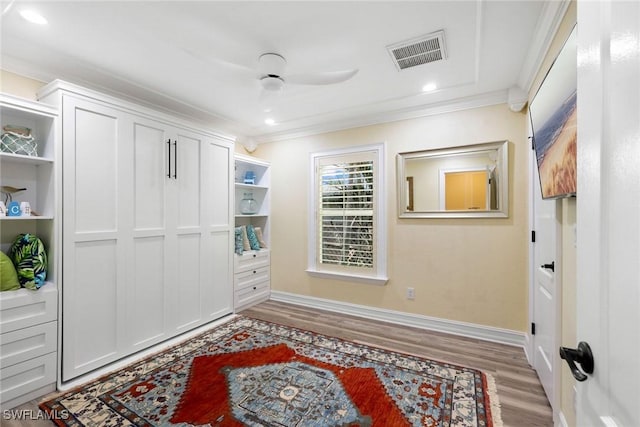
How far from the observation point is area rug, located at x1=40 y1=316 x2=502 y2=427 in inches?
69.9

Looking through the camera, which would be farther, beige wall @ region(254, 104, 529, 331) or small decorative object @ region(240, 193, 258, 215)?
small decorative object @ region(240, 193, 258, 215)

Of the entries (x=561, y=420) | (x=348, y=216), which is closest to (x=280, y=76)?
(x=348, y=216)

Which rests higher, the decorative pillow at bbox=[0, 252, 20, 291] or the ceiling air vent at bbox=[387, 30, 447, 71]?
the ceiling air vent at bbox=[387, 30, 447, 71]

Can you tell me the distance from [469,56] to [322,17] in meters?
1.27

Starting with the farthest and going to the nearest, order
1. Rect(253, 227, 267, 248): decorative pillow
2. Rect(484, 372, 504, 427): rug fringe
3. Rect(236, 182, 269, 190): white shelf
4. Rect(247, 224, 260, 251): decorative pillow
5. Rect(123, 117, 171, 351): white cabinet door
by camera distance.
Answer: Rect(253, 227, 267, 248): decorative pillow
Rect(247, 224, 260, 251): decorative pillow
Rect(236, 182, 269, 190): white shelf
Rect(123, 117, 171, 351): white cabinet door
Rect(484, 372, 504, 427): rug fringe

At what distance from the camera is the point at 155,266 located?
2.72 meters

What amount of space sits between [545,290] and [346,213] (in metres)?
2.20

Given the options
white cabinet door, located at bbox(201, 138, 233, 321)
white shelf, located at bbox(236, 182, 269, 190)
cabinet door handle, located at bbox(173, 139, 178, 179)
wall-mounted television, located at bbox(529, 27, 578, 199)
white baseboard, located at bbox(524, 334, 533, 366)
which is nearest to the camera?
wall-mounted television, located at bbox(529, 27, 578, 199)

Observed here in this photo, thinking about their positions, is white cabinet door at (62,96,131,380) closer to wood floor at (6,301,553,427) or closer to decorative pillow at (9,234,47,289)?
decorative pillow at (9,234,47,289)

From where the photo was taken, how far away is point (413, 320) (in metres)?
3.30

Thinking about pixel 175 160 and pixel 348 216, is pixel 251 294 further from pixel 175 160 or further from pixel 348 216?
pixel 175 160

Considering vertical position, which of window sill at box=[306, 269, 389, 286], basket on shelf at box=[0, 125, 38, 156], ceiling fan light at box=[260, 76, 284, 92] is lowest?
window sill at box=[306, 269, 389, 286]

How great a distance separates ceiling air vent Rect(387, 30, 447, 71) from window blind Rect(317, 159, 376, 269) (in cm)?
136

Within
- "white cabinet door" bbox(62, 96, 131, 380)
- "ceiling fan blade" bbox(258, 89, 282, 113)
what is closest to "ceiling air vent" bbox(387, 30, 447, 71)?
"ceiling fan blade" bbox(258, 89, 282, 113)
